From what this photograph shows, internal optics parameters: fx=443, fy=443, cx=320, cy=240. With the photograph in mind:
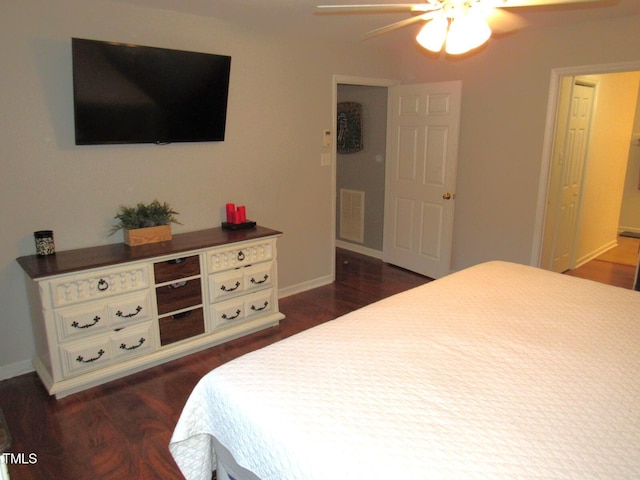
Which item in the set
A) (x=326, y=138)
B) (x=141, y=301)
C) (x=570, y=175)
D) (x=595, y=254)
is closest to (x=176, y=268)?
(x=141, y=301)

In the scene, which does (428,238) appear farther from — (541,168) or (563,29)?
(563,29)

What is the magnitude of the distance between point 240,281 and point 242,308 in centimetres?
22

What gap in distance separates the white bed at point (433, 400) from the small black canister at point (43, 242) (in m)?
1.74

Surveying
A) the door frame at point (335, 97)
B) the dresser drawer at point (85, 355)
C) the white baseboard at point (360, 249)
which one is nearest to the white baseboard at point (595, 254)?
the white baseboard at point (360, 249)

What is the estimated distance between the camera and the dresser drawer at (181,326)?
291 centimetres

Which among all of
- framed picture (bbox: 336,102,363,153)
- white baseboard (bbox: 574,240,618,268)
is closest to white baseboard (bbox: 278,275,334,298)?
framed picture (bbox: 336,102,363,153)

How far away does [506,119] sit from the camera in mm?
3908

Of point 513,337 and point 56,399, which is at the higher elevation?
point 513,337

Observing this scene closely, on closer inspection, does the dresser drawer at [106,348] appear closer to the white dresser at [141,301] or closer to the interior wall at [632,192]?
the white dresser at [141,301]

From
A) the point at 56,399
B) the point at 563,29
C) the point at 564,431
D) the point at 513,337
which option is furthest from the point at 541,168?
the point at 56,399

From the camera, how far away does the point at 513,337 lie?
175 centimetres

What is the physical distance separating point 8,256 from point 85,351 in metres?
0.75

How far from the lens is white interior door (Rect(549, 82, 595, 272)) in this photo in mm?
4074

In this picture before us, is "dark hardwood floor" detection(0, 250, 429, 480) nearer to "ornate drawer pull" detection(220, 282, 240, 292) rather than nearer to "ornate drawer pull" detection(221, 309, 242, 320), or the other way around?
"ornate drawer pull" detection(221, 309, 242, 320)
